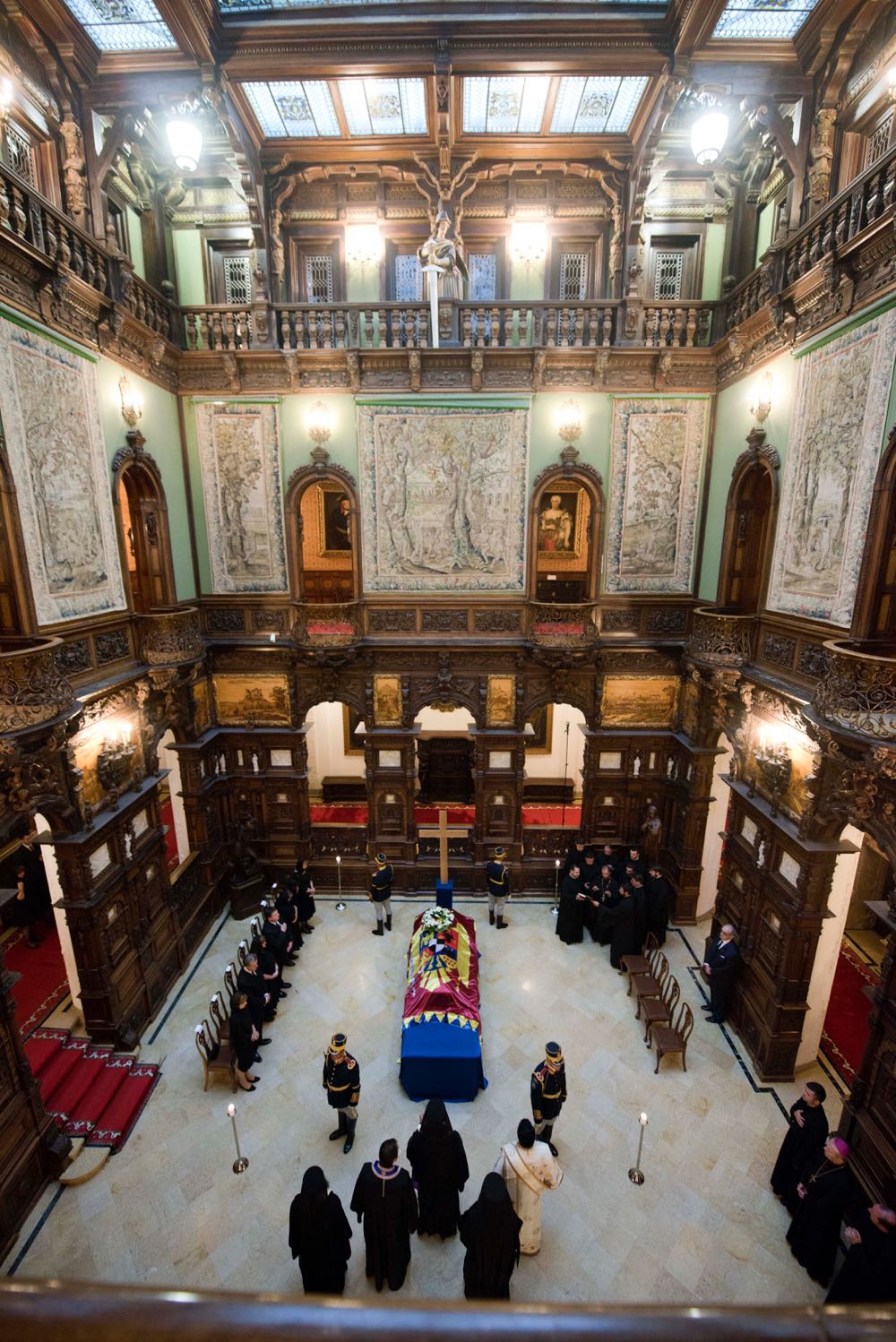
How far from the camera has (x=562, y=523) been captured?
572 inches

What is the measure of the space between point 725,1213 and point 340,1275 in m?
4.34

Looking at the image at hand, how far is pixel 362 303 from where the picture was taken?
1095 centimetres

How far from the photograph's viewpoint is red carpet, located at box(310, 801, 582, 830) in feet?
50.5

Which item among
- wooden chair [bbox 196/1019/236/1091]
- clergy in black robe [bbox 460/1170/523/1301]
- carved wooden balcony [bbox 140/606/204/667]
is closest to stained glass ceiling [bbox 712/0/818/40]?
carved wooden balcony [bbox 140/606/204/667]

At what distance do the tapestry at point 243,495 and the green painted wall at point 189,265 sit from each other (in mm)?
2467

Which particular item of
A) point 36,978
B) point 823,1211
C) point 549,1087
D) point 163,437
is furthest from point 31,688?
point 823,1211

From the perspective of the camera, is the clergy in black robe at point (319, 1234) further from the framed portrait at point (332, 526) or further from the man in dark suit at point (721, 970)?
the framed portrait at point (332, 526)

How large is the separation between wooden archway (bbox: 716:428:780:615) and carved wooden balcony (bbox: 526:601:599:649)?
2.34 metres

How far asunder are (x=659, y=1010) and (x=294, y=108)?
52.2ft

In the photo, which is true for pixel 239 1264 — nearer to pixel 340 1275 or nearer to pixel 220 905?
pixel 340 1275

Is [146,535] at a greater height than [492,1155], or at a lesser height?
greater

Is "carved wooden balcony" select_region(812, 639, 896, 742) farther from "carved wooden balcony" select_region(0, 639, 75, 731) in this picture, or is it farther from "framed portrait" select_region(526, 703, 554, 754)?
"framed portrait" select_region(526, 703, 554, 754)

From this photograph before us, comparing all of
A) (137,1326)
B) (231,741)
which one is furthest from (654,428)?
Answer: (137,1326)

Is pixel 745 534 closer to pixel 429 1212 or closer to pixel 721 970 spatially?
pixel 721 970
